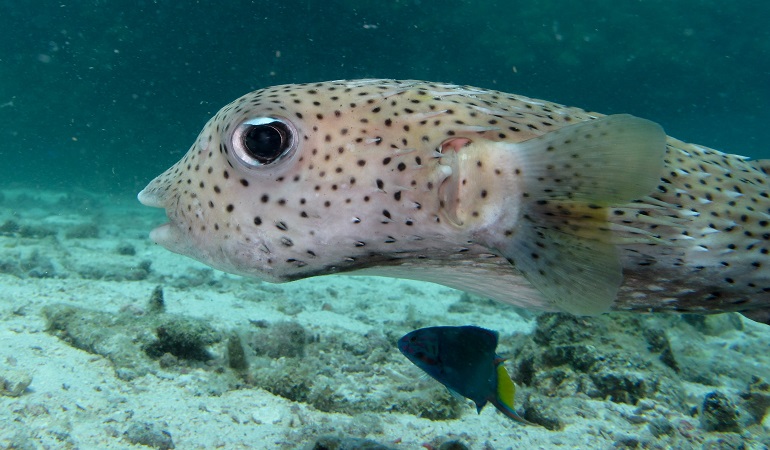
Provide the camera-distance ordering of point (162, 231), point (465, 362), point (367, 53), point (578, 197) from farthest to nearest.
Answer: point (367, 53), point (465, 362), point (162, 231), point (578, 197)

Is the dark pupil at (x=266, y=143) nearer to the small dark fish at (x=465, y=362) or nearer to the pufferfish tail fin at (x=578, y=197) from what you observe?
the pufferfish tail fin at (x=578, y=197)

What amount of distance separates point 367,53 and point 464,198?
2856 centimetres

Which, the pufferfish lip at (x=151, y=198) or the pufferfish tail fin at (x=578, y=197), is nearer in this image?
the pufferfish tail fin at (x=578, y=197)

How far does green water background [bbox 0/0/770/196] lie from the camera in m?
25.5

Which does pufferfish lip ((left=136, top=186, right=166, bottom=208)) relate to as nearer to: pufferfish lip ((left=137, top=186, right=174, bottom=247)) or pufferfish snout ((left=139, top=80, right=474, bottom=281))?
pufferfish lip ((left=137, top=186, right=174, bottom=247))

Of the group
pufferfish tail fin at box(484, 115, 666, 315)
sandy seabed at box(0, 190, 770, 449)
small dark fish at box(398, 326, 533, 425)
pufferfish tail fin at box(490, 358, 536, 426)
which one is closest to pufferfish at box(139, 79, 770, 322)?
pufferfish tail fin at box(484, 115, 666, 315)

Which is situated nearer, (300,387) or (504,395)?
(504,395)

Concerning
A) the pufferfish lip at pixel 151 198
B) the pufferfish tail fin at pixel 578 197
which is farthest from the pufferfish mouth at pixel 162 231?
the pufferfish tail fin at pixel 578 197

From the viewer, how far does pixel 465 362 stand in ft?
9.41

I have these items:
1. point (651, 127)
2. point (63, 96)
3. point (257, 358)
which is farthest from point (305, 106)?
point (63, 96)

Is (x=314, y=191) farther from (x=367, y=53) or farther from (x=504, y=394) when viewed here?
(x=367, y=53)

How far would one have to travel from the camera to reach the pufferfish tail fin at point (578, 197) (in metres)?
1.67

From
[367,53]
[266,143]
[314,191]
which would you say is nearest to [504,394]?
[314,191]

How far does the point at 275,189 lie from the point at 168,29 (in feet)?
100
